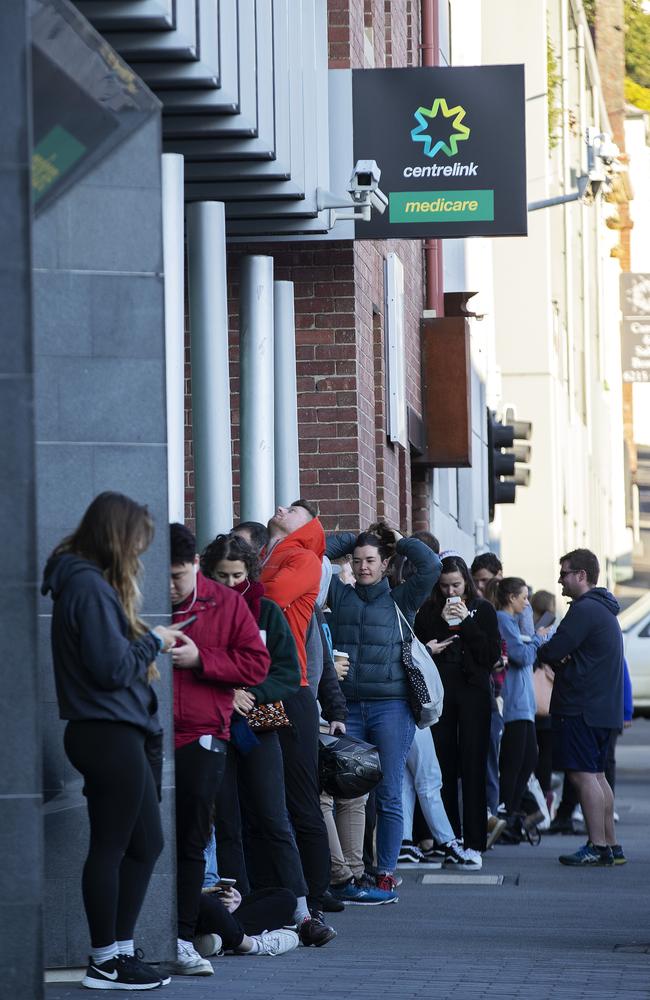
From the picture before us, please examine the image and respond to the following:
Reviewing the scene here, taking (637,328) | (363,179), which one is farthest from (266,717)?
(637,328)

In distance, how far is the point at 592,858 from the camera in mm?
13062

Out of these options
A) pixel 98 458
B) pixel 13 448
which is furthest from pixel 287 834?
pixel 13 448

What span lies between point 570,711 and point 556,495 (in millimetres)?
24289

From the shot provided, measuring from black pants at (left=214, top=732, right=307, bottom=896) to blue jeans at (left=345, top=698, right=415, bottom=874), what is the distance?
6.62 ft

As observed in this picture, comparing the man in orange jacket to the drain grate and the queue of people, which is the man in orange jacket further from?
the drain grate

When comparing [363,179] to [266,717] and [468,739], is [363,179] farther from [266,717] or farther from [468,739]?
[266,717]

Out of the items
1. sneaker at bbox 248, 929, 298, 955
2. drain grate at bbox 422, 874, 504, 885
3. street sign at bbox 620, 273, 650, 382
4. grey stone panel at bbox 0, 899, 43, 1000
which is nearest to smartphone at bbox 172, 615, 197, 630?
sneaker at bbox 248, 929, 298, 955


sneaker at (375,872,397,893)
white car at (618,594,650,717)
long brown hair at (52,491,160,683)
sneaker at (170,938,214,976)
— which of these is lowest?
white car at (618,594,650,717)

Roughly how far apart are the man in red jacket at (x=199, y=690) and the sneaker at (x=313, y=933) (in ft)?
2.93

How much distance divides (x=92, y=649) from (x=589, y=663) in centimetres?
655

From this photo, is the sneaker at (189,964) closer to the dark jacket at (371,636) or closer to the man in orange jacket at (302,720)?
the man in orange jacket at (302,720)

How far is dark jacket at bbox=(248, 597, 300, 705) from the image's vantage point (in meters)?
8.64

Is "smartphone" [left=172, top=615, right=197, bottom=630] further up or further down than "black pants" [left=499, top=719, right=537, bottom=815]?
further up

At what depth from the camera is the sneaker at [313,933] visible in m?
8.87
